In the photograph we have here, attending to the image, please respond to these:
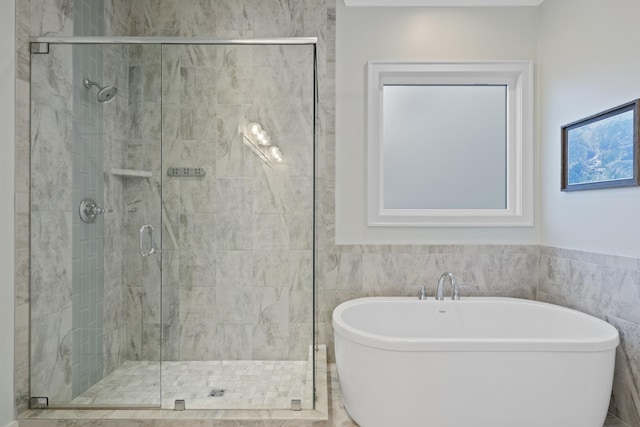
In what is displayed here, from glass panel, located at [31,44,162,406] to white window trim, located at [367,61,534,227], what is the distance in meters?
1.37

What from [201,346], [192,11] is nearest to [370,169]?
[201,346]

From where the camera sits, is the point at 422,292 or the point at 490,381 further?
the point at 422,292

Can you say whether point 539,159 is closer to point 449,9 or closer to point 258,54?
point 449,9

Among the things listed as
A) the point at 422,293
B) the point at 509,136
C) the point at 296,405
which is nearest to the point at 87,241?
the point at 296,405

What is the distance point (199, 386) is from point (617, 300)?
2.16m

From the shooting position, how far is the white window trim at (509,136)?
264 cm

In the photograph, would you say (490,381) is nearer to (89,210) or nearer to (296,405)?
(296,405)

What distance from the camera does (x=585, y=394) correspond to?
172 centimetres

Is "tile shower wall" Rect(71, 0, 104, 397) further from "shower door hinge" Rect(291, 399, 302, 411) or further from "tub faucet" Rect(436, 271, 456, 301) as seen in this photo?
"tub faucet" Rect(436, 271, 456, 301)

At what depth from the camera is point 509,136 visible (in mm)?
2715

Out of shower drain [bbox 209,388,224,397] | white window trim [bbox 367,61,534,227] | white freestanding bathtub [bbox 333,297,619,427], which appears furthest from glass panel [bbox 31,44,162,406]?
white window trim [bbox 367,61,534,227]
